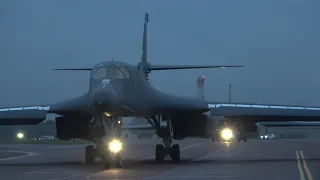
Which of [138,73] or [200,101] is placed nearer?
[138,73]

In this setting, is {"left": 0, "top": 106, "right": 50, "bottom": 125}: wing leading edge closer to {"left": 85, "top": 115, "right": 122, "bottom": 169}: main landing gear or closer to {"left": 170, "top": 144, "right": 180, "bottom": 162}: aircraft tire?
{"left": 85, "top": 115, "right": 122, "bottom": 169}: main landing gear

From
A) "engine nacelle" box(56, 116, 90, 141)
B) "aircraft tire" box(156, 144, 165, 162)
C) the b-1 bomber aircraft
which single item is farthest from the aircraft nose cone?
"aircraft tire" box(156, 144, 165, 162)

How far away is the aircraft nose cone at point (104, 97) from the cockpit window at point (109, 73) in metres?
1.45

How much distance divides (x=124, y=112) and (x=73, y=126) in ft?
14.3

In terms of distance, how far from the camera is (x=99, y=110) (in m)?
25.7

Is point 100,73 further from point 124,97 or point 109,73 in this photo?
point 124,97

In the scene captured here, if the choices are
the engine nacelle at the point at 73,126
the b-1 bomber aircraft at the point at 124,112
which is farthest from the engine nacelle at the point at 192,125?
the engine nacelle at the point at 73,126

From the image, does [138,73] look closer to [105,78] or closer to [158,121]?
[105,78]

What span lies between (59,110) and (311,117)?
1249 centimetres

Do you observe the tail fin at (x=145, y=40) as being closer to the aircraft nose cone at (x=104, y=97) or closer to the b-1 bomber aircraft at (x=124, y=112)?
the b-1 bomber aircraft at (x=124, y=112)

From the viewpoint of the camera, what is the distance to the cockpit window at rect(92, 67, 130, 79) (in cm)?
2727

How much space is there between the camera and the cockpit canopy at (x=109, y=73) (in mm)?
27266

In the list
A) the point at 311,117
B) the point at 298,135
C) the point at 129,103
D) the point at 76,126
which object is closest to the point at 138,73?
the point at 129,103

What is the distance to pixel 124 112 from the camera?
27.3 metres
